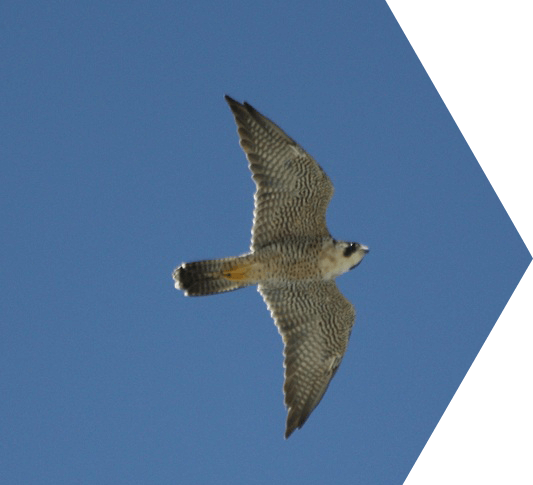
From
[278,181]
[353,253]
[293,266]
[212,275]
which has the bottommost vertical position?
[353,253]

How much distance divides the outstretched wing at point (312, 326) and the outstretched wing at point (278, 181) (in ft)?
1.98

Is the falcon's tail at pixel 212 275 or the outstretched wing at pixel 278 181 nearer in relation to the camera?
the falcon's tail at pixel 212 275

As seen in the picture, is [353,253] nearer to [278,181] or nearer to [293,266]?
[293,266]

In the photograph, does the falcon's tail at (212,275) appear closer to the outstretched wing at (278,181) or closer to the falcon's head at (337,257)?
the outstretched wing at (278,181)

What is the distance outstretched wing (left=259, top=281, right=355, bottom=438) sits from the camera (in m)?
7.22

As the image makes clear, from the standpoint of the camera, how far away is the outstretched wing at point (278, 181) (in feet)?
22.5

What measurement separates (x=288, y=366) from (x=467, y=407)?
12.2 ft

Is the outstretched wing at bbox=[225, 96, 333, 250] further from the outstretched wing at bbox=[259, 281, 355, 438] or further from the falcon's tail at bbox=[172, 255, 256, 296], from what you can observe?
the outstretched wing at bbox=[259, 281, 355, 438]

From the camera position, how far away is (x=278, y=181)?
6965mm

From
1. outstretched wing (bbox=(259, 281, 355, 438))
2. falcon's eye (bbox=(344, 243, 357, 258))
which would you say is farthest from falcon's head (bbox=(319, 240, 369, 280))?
outstretched wing (bbox=(259, 281, 355, 438))

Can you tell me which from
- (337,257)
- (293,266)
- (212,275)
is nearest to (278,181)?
(293,266)

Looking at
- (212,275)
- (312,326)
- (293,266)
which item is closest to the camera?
(212,275)

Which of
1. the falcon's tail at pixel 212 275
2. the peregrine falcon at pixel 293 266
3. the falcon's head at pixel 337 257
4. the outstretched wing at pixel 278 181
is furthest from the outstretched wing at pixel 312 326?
the outstretched wing at pixel 278 181

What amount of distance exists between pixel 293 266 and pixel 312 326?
0.72 m
